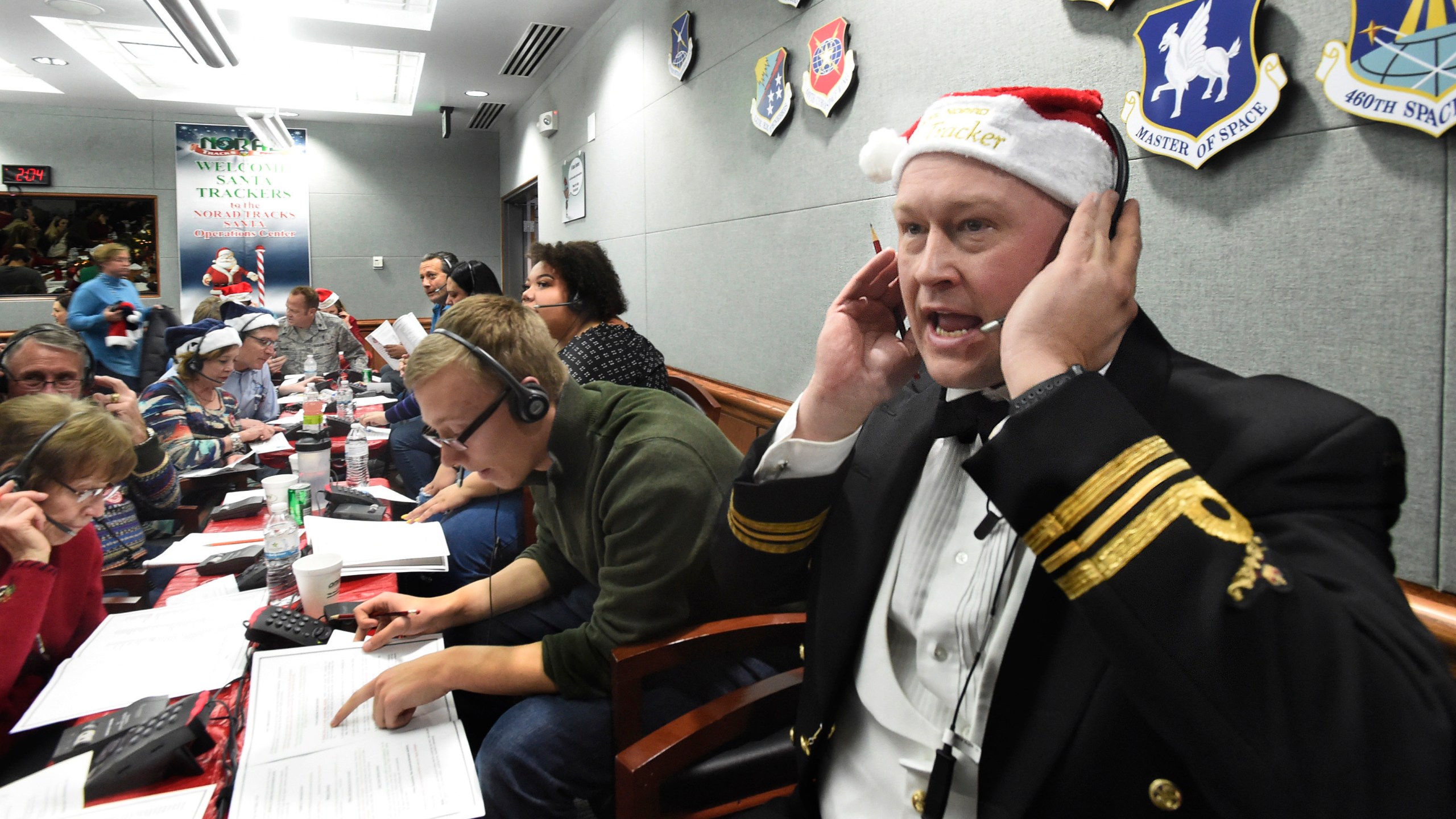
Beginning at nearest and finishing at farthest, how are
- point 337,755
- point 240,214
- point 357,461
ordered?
point 337,755 < point 357,461 < point 240,214

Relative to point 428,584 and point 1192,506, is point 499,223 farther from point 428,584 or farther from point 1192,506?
point 1192,506

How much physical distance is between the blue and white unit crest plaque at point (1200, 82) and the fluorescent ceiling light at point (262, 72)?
5.99m

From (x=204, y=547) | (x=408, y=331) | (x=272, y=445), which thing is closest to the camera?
(x=204, y=547)

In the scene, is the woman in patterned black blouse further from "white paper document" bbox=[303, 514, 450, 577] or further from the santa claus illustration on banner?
the santa claus illustration on banner

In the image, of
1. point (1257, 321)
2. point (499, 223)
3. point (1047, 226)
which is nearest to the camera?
point (1047, 226)

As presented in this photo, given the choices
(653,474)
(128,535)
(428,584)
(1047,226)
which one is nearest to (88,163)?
(128,535)

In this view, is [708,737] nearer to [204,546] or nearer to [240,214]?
[204,546]

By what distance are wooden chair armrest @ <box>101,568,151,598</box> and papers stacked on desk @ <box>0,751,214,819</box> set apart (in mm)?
965

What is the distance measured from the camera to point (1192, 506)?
2.08ft

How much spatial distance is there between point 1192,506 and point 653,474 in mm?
976

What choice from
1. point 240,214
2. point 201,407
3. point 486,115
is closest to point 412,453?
point 201,407

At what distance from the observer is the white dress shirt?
0.88 metres

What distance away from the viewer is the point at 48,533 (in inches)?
54.9

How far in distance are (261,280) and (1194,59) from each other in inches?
368
